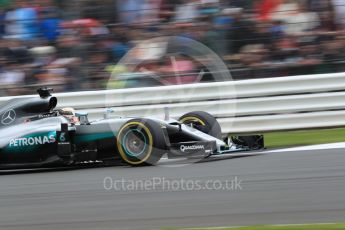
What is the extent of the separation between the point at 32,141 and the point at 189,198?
9.65 feet

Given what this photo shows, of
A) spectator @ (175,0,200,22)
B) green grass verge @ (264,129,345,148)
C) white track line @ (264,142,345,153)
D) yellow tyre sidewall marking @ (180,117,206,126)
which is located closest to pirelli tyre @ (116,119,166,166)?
yellow tyre sidewall marking @ (180,117,206,126)

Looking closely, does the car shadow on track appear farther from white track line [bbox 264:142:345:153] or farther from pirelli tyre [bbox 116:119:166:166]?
white track line [bbox 264:142:345:153]

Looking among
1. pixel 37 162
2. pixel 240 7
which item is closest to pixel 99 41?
pixel 240 7

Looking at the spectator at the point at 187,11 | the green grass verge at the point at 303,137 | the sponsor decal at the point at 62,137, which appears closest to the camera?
the sponsor decal at the point at 62,137

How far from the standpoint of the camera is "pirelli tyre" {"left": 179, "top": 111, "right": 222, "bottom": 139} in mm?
8445

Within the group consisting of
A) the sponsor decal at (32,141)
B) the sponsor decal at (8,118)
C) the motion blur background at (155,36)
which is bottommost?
the sponsor decal at (32,141)

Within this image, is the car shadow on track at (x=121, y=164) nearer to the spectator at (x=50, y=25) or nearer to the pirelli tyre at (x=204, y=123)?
the pirelli tyre at (x=204, y=123)

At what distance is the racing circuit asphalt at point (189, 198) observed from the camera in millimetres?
4914

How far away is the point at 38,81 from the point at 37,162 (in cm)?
339

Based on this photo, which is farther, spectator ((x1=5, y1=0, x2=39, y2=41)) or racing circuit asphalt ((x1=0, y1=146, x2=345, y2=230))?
spectator ((x1=5, y1=0, x2=39, y2=41))

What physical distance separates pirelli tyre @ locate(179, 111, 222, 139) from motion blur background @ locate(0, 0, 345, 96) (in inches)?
71.2

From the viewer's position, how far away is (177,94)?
34.9 feet

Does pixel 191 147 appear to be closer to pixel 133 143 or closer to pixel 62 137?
pixel 133 143

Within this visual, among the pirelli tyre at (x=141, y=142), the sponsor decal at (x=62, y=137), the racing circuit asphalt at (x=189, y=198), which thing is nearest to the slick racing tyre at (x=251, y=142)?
Result: the racing circuit asphalt at (x=189, y=198)
